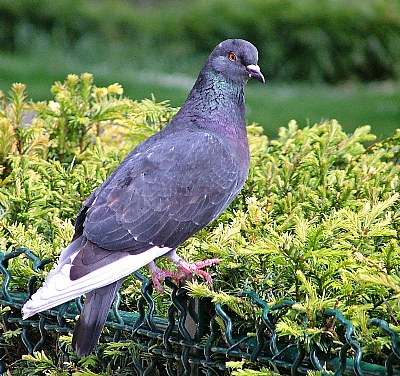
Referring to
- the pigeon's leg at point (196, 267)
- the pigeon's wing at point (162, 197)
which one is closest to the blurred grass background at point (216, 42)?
the pigeon's wing at point (162, 197)

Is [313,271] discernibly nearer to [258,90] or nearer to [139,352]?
[139,352]

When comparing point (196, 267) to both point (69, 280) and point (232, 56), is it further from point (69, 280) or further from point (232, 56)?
point (232, 56)

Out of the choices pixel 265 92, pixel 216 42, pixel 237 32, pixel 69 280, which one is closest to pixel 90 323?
pixel 69 280

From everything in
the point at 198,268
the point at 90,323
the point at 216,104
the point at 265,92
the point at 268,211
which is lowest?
the point at 265,92

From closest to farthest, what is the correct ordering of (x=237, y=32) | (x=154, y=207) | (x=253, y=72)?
(x=154, y=207)
(x=253, y=72)
(x=237, y=32)

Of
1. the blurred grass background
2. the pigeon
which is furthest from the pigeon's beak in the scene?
the blurred grass background

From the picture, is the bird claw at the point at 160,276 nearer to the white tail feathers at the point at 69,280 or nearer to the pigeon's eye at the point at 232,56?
the white tail feathers at the point at 69,280

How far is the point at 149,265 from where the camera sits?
3.12m

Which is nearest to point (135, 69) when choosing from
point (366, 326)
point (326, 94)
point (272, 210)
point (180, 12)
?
point (180, 12)

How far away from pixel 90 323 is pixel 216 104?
1.35 meters

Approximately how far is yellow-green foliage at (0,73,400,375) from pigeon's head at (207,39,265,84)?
0.39m

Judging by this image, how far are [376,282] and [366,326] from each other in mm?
148

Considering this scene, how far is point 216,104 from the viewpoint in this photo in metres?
3.69

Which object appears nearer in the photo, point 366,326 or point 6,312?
point 366,326
